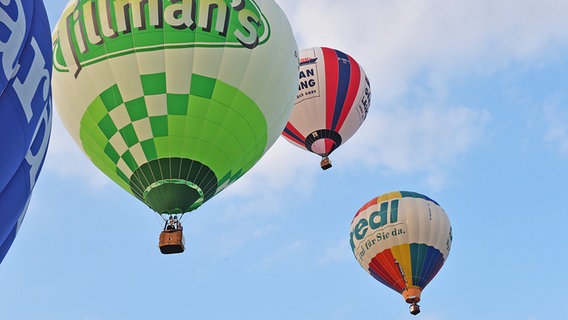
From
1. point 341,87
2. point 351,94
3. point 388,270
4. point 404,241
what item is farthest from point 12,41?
point 351,94

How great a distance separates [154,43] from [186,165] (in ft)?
6.34

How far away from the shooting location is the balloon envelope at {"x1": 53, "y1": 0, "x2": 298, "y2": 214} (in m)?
14.2

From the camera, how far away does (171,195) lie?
14.3 meters

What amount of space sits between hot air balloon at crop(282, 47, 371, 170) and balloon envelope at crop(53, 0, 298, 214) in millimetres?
8844

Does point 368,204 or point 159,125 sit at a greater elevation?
point 368,204

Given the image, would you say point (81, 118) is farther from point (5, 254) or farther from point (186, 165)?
point (5, 254)

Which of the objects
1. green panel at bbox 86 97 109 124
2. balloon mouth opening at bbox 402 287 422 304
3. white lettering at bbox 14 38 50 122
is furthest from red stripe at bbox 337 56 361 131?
white lettering at bbox 14 38 50 122

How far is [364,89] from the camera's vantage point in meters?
24.7

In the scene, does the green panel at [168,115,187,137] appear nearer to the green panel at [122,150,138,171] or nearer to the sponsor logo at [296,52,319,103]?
the green panel at [122,150,138,171]

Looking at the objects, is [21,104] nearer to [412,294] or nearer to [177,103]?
[177,103]

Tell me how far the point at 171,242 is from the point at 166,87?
2.39 meters

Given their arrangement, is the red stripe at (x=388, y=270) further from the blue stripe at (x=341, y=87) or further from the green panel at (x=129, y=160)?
the green panel at (x=129, y=160)

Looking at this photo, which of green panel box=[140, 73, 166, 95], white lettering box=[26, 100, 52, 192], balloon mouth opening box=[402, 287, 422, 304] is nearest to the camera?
white lettering box=[26, 100, 52, 192]

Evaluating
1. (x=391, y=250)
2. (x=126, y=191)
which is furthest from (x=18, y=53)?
(x=391, y=250)
